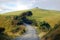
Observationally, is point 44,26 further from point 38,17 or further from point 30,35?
point 30,35

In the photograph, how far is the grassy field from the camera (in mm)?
4441

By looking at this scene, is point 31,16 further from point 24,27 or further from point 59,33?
point 59,33

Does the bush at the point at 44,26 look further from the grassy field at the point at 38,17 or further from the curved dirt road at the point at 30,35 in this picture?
the curved dirt road at the point at 30,35

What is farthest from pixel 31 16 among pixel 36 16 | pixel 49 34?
pixel 49 34

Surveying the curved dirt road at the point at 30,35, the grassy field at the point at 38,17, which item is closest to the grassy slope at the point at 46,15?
the grassy field at the point at 38,17

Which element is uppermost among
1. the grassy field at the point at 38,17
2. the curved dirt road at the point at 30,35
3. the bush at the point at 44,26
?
the grassy field at the point at 38,17

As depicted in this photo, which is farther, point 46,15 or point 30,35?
point 46,15

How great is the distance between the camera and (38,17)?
4.53 metres

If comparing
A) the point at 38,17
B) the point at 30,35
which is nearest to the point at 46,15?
the point at 38,17

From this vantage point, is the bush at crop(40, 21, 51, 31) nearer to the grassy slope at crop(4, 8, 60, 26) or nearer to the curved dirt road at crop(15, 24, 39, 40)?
the grassy slope at crop(4, 8, 60, 26)

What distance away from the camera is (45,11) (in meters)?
4.58

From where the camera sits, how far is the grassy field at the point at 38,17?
14.6 feet

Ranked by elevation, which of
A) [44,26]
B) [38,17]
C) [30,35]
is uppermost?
[38,17]

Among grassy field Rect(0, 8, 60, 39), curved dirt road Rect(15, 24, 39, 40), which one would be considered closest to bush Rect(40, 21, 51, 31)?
grassy field Rect(0, 8, 60, 39)
